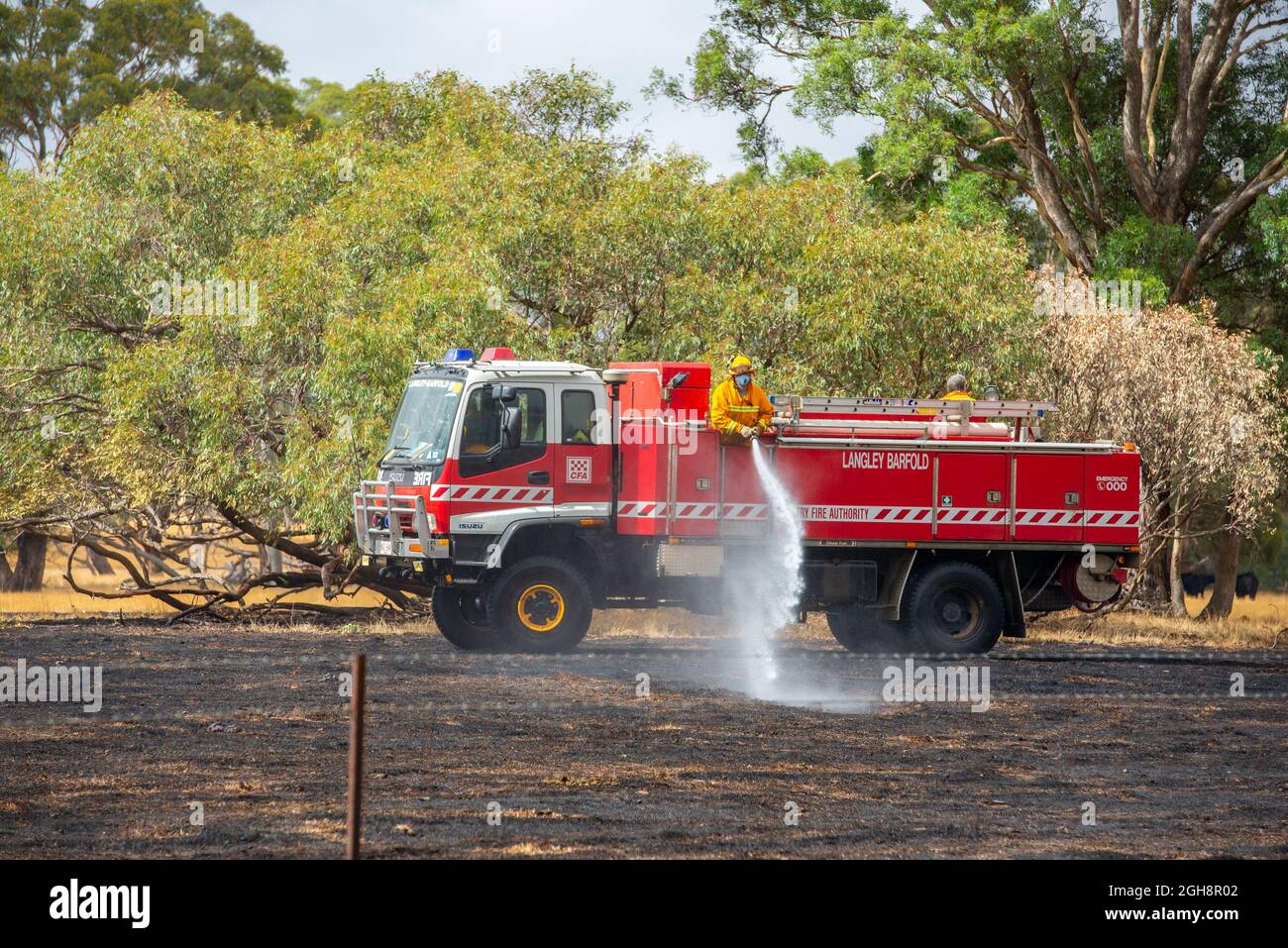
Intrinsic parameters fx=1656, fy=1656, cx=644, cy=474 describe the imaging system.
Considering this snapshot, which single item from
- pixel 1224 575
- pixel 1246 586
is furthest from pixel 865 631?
pixel 1246 586

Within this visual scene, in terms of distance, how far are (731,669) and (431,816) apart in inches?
327

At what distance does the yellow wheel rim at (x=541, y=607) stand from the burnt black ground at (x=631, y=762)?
1.61 ft

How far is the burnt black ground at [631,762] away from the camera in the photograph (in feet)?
27.0

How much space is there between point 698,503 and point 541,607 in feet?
6.54

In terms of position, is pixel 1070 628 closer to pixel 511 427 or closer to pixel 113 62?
pixel 511 427

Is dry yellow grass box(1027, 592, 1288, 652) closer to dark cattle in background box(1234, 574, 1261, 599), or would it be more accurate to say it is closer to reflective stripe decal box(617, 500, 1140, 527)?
reflective stripe decal box(617, 500, 1140, 527)

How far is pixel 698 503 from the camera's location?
1723 cm

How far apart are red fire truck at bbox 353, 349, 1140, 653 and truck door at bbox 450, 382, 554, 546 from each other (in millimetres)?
21

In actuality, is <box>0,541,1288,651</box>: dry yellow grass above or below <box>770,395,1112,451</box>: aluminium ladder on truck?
below

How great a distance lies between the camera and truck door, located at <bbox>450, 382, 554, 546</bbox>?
17.3m

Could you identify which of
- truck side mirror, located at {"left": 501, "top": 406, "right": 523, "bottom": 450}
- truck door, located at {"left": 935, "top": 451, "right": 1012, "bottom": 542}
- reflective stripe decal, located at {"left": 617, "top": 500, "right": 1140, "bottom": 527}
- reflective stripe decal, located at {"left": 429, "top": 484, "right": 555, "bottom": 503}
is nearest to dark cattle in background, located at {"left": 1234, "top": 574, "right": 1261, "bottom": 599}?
reflective stripe decal, located at {"left": 617, "top": 500, "right": 1140, "bottom": 527}

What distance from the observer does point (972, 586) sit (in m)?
18.1

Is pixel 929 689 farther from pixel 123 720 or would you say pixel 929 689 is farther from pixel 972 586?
pixel 123 720
